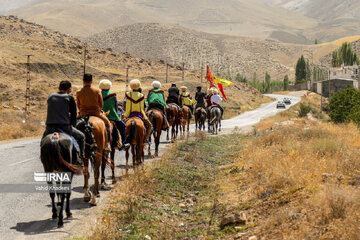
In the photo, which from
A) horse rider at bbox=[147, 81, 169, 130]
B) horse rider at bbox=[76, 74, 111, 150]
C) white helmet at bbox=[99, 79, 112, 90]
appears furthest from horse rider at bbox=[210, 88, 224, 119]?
horse rider at bbox=[76, 74, 111, 150]

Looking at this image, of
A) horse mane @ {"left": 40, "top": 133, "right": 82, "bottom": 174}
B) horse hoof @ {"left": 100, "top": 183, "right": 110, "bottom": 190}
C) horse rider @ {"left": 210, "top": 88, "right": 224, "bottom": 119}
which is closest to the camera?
horse mane @ {"left": 40, "top": 133, "right": 82, "bottom": 174}

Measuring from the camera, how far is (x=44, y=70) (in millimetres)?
68312

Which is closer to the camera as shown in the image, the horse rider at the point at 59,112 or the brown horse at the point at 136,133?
the horse rider at the point at 59,112

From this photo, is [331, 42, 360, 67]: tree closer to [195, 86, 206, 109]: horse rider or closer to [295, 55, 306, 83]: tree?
[295, 55, 306, 83]: tree

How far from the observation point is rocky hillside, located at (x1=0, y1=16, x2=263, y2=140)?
42463 millimetres

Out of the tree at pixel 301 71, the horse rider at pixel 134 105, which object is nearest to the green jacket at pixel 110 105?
the horse rider at pixel 134 105

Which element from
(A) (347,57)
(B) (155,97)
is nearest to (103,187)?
(B) (155,97)

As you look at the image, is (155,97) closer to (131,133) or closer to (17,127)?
(131,133)

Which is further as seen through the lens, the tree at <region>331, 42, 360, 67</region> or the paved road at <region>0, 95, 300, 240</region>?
the tree at <region>331, 42, 360, 67</region>

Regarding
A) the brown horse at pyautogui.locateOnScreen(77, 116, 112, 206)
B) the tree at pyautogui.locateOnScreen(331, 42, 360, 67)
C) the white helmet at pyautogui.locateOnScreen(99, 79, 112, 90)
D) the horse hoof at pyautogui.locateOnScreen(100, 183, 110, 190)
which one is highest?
the tree at pyautogui.locateOnScreen(331, 42, 360, 67)

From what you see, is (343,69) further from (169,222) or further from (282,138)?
(169,222)

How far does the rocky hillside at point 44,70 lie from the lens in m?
42.5

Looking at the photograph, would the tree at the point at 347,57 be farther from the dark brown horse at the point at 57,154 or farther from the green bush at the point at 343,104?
the dark brown horse at the point at 57,154

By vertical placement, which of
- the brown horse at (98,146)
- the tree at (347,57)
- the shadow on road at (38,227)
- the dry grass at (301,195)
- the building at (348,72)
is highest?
the tree at (347,57)
